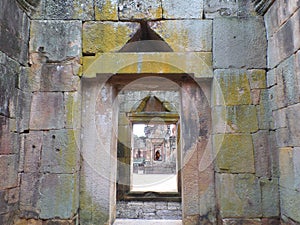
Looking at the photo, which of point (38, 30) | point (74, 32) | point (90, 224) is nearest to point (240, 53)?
point (74, 32)

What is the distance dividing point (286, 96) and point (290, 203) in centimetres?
117

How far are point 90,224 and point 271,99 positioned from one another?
278 cm

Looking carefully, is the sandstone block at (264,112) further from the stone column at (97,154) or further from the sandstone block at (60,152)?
the sandstone block at (60,152)

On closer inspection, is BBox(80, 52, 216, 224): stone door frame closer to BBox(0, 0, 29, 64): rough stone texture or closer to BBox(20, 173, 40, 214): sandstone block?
BBox(20, 173, 40, 214): sandstone block

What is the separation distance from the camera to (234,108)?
10.4ft

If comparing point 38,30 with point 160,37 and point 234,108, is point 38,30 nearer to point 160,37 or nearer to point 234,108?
point 160,37

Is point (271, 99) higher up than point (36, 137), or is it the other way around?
point (271, 99)

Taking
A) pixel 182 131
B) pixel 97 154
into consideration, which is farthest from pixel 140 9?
pixel 97 154

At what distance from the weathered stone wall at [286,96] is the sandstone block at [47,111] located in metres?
2.65

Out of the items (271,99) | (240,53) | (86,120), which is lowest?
(86,120)

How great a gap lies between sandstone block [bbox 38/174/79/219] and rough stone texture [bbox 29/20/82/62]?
154 centimetres

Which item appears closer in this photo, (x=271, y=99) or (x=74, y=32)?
(x=271, y=99)

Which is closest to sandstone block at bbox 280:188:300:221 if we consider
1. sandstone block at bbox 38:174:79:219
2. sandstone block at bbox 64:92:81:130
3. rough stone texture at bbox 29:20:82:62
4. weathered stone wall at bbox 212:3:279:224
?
weathered stone wall at bbox 212:3:279:224

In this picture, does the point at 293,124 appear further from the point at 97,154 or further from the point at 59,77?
the point at 59,77
